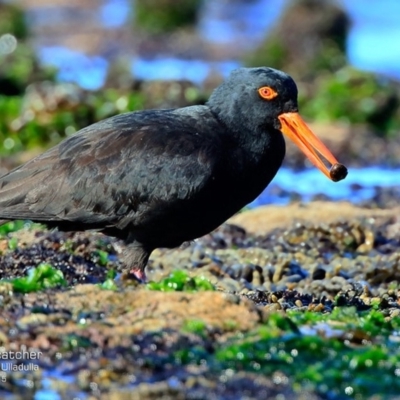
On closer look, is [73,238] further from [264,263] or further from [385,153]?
[385,153]

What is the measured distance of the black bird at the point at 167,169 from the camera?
22.7 feet

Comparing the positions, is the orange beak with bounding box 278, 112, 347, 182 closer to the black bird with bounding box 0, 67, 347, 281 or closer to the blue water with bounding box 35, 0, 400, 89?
the black bird with bounding box 0, 67, 347, 281

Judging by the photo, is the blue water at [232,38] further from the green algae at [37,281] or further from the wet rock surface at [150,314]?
the green algae at [37,281]

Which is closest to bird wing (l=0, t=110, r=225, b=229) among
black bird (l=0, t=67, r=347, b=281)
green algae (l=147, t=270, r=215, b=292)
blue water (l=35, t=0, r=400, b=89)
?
black bird (l=0, t=67, r=347, b=281)

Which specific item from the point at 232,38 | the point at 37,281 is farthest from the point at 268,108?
the point at 232,38

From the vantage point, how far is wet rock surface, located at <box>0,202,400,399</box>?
4926 mm

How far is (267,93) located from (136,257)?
1.38 meters

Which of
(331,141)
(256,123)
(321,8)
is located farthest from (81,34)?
(256,123)

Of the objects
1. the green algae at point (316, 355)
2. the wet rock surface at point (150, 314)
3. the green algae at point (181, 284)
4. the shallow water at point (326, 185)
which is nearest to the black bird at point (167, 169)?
the wet rock surface at point (150, 314)

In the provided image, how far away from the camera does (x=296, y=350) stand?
17.3 feet

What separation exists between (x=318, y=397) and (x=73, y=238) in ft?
13.2

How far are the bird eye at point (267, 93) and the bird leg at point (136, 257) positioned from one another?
1262 mm

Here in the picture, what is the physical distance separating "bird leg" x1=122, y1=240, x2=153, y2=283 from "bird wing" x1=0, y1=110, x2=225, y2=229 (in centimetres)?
16

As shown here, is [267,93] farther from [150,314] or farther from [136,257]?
[150,314]
